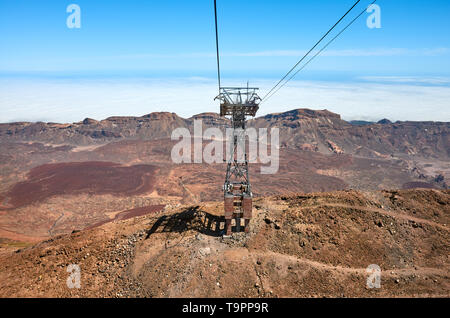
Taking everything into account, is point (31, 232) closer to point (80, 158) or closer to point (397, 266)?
point (397, 266)

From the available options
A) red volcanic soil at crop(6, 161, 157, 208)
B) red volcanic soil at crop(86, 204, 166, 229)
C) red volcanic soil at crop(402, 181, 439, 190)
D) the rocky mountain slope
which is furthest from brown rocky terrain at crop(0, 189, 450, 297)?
the rocky mountain slope

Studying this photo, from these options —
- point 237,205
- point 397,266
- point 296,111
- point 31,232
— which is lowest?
point 31,232

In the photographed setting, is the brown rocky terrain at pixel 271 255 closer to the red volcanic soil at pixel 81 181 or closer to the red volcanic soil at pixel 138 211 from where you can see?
the red volcanic soil at pixel 138 211

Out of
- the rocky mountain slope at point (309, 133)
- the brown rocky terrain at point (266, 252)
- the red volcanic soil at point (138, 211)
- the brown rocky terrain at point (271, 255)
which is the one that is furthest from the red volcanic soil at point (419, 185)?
the red volcanic soil at point (138, 211)

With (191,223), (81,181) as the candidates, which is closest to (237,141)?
(191,223)

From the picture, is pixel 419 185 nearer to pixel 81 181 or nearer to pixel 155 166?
pixel 155 166

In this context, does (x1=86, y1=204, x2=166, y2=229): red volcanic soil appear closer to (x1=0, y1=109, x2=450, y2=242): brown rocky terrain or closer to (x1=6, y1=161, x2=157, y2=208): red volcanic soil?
(x1=0, y1=109, x2=450, y2=242): brown rocky terrain
